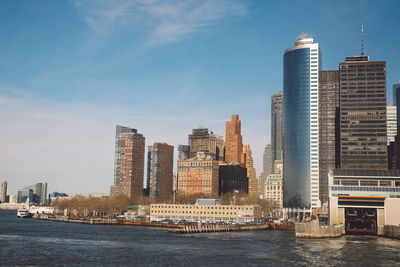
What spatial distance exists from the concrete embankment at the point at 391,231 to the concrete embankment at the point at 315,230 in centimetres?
1503

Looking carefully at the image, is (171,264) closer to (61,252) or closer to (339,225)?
(61,252)

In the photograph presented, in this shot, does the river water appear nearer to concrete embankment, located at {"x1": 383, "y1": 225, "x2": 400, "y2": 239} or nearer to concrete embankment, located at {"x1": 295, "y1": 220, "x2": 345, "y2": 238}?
concrete embankment, located at {"x1": 295, "y1": 220, "x2": 345, "y2": 238}

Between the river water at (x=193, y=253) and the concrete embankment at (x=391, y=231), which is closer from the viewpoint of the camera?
the river water at (x=193, y=253)

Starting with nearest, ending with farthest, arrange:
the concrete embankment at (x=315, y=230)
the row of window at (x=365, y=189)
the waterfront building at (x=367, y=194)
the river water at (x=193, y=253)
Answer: the river water at (x=193, y=253) < the concrete embankment at (x=315, y=230) < the waterfront building at (x=367, y=194) < the row of window at (x=365, y=189)

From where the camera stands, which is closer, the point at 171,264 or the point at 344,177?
the point at 171,264

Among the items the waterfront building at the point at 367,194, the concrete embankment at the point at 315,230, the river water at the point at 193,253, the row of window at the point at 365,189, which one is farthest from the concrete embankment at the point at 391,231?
the concrete embankment at the point at 315,230

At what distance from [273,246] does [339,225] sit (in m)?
37.1

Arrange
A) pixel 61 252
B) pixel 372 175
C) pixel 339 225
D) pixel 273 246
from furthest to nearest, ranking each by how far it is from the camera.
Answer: pixel 372 175
pixel 339 225
pixel 273 246
pixel 61 252

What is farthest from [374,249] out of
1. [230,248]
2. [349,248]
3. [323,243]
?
[230,248]

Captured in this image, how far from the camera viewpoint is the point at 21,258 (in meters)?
92.8

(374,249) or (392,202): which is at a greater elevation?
(392,202)

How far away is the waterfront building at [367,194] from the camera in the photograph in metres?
150

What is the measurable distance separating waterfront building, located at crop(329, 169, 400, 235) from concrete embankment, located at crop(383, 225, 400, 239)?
281 cm

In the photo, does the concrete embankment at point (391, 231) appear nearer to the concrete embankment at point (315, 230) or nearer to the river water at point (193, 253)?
the river water at point (193, 253)
